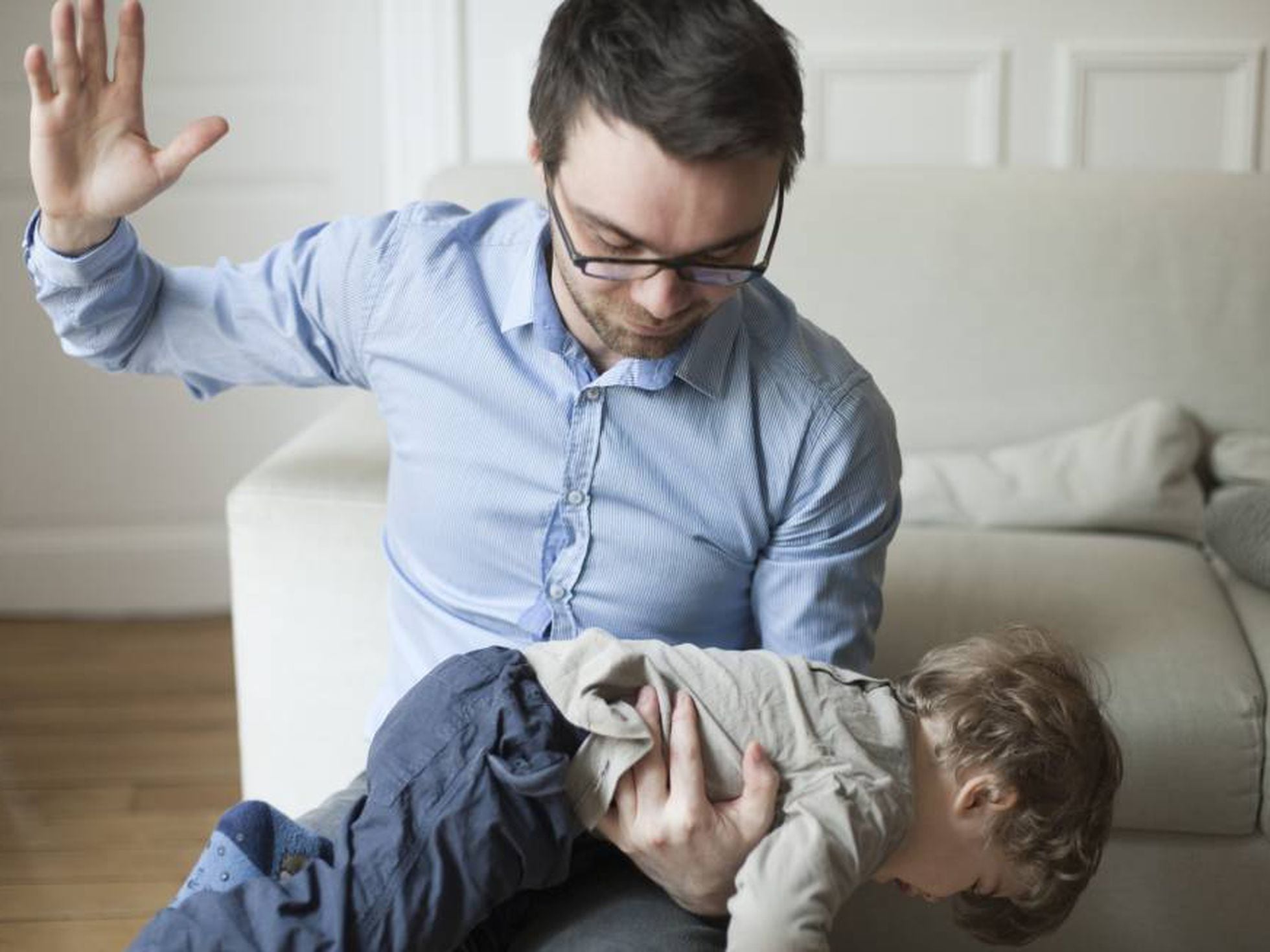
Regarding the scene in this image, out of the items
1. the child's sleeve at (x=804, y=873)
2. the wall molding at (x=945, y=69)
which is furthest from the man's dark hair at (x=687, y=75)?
the wall molding at (x=945, y=69)

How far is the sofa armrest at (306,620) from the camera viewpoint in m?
1.96

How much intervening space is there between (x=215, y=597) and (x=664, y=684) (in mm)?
2226

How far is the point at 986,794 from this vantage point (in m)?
1.52

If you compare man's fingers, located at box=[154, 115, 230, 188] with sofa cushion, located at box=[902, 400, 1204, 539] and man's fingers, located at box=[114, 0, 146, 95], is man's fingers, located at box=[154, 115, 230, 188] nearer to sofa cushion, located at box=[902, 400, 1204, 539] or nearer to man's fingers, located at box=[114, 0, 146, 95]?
man's fingers, located at box=[114, 0, 146, 95]

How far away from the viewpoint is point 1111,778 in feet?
5.14

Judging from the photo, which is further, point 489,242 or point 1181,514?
point 1181,514

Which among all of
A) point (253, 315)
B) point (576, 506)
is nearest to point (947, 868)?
point (576, 506)

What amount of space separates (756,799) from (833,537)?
12.3 inches

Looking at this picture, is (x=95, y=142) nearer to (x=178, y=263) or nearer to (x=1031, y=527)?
(x=1031, y=527)

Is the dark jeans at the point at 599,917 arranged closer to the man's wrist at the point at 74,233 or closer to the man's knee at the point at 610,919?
the man's knee at the point at 610,919

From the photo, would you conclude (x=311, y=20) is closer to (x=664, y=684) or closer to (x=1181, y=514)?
(x=1181, y=514)

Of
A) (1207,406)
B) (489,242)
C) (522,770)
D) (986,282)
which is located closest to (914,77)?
(986,282)

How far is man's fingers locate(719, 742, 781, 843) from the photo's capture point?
1.37 metres

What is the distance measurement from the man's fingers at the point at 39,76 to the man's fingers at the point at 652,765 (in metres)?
0.79
